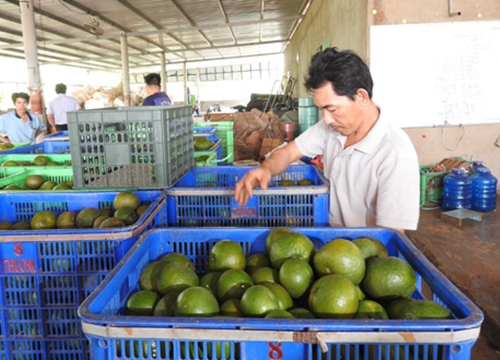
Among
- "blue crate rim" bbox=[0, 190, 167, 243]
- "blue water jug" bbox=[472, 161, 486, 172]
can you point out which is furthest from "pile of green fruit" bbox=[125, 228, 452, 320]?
"blue water jug" bbox=[472, 161, 486, 172]

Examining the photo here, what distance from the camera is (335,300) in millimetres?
1032

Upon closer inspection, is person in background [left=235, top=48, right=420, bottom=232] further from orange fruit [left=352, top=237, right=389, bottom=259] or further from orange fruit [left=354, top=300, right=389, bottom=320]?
orange fruit [left=354, top=300, right=389, bottom=320]

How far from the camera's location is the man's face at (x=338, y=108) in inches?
65.6

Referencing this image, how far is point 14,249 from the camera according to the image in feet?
5.16

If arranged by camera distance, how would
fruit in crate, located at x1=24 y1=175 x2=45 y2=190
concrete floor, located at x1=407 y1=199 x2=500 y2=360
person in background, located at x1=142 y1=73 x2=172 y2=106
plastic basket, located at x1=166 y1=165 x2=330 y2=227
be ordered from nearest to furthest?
plastic basket, located at x1=166 y1=165 x2=330 y2=227
concrete floor, located at x1=407 y1=199 x2=500 y2=360
fruit in crate, located at x1=24 y1=175 x2=45 y2=190
person in background, located at x1=142 y1=73 x2=172 y2=106

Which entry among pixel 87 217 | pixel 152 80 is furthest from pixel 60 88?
pixel 87 217

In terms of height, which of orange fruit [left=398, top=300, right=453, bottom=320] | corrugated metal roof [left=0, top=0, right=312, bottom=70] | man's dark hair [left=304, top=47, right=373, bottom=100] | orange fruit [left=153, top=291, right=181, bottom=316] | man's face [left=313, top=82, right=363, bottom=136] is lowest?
orange fruit [left=153, top=291, right=181, bottom=316]

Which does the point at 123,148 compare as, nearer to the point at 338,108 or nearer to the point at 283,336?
the point at 338,108

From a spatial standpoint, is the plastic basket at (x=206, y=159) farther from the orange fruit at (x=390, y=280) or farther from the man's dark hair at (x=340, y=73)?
the orange fruit at (x=390, y=280)

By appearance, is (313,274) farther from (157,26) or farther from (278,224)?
(157,26)

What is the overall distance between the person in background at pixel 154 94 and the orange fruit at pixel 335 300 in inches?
173

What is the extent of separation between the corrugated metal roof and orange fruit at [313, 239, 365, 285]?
9.62m

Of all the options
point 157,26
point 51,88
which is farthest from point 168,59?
point 157,26

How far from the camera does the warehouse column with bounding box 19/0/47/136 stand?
7.49m
